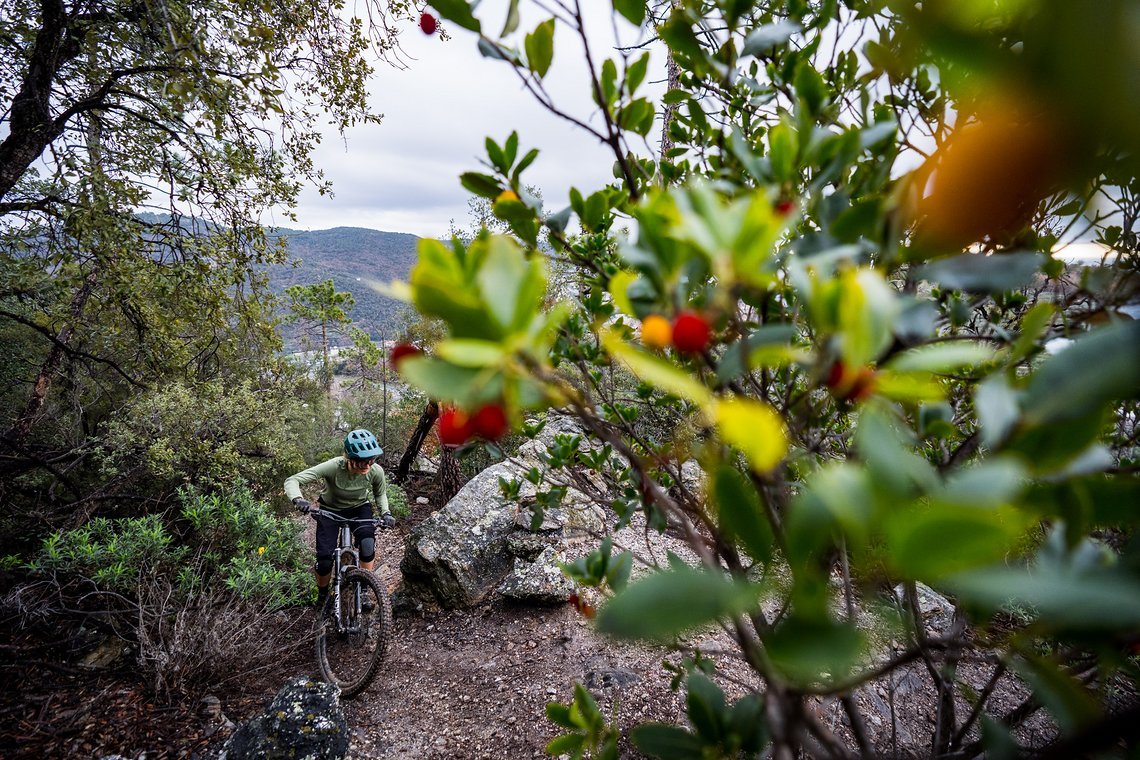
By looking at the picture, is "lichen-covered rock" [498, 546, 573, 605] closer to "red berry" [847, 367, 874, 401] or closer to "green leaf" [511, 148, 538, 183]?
"green leaf" [511, 148, 538, 183]

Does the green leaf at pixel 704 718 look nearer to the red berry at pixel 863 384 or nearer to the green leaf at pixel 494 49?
the red berry at pixel 863 384

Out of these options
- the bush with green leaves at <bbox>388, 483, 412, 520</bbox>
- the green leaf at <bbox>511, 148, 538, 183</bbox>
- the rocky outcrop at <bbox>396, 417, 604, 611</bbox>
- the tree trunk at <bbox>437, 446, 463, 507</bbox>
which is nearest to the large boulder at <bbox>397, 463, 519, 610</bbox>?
the rocky outcrop at <bbox>396, 417, 604, 611</bbox>

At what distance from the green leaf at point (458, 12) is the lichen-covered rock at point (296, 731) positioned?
302 cm

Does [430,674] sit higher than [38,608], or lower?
lower

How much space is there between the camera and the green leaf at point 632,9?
79 centimetres

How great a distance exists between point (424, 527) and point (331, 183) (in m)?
3.41

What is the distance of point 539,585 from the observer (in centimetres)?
383

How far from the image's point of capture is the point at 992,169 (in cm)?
55

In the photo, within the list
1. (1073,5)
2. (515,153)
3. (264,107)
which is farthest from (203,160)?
(1073,5)

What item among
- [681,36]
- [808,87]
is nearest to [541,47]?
[681,36]

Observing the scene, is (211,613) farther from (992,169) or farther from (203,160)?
(992,169)

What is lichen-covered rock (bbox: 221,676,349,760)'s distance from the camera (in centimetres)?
225

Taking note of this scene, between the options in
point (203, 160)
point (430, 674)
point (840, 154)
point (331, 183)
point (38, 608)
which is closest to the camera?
point (840, 154)

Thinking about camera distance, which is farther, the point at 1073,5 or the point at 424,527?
the point at 424,527
